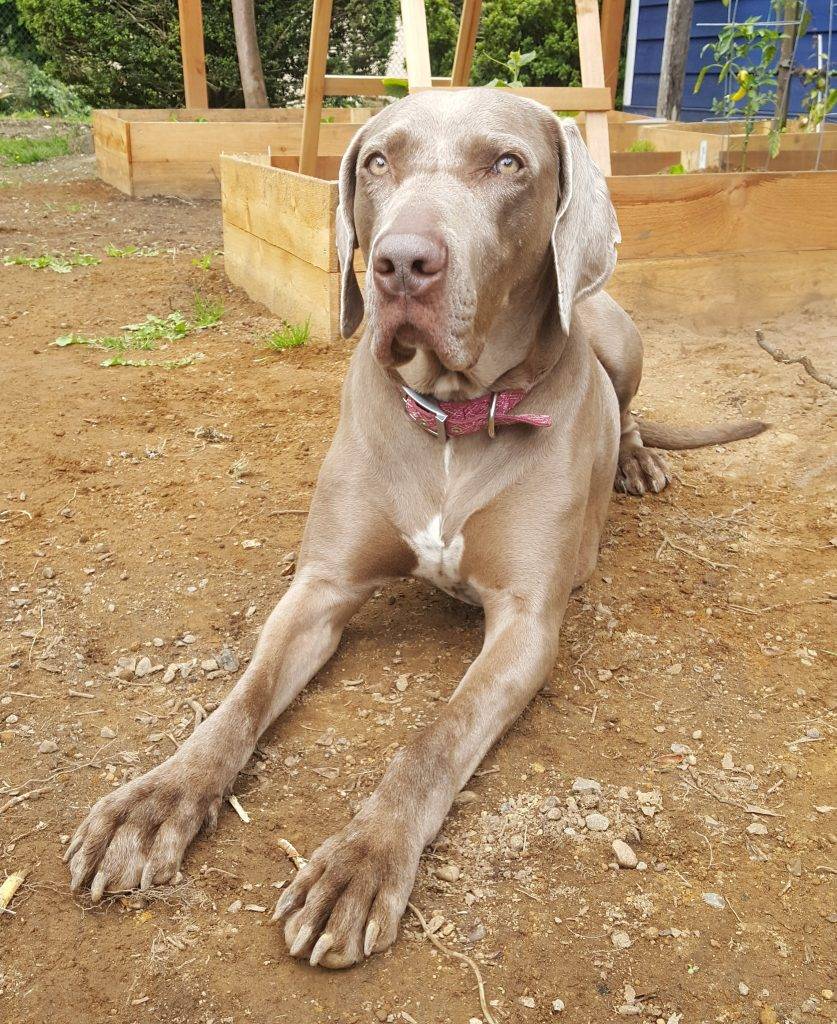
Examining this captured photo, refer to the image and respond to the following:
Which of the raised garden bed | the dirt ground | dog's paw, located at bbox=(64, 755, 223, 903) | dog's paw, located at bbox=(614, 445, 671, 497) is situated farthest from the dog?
the raised garden bed

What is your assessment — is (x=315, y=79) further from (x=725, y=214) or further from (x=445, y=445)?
(x=445, y=445)

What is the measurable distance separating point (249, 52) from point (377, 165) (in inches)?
330

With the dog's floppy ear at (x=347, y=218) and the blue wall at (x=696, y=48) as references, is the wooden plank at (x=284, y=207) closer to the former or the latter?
the dog's floppy ear at (x=347, y=218)

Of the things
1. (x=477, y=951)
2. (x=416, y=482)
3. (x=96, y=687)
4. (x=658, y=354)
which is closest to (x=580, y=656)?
(x=416, y=482)

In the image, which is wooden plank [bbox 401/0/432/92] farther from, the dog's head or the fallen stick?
the fallen stick

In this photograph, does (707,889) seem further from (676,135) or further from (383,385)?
Answer: (676,135)

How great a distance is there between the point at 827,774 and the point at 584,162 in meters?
1.51

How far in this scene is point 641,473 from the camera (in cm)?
367

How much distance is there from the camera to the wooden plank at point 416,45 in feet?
14.2

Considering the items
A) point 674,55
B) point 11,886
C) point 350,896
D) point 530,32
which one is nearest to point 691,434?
point 350,896

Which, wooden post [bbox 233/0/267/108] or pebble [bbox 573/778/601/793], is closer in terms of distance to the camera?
pebble [bbox 573/778/601/793]

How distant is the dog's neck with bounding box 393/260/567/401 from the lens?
94.3 inches

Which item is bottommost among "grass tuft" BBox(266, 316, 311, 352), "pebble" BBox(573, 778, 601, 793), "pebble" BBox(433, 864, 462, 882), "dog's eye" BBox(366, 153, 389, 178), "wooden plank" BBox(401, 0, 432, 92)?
"pebble" BBox(433, 864, 462, 882)

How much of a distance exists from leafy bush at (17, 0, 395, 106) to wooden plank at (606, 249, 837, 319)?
25.2 feet
